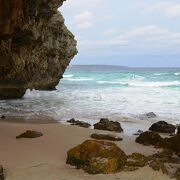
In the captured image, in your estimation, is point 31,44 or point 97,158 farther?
point 31,44

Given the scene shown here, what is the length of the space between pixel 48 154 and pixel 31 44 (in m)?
10.1

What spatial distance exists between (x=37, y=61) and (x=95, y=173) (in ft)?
46.7

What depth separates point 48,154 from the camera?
793 cm

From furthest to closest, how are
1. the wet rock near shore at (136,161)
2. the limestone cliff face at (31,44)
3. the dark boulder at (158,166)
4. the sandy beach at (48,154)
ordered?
1. the limestone cliff face at (31,44)
2. the wet rock near shore at (136,161)
3. the dark boulder at (158,166)
4. the sandy beach at (48,154)

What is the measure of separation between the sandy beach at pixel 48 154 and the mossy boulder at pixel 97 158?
0.15 m

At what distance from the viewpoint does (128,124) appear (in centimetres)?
1378

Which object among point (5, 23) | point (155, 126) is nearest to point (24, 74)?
point (5, 23)

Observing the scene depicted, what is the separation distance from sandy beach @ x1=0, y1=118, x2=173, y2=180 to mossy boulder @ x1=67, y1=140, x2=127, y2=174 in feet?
0.48

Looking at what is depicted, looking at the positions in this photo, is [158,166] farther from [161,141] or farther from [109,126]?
[109,126]

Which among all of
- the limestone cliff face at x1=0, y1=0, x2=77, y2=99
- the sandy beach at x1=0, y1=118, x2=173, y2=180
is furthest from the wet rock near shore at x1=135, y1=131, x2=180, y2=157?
the limestone cliff face at x1=0, y1=0, x2=77, y2=99

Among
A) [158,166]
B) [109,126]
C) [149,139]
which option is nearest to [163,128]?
[109,126]

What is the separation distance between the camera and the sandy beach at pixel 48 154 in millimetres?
6255

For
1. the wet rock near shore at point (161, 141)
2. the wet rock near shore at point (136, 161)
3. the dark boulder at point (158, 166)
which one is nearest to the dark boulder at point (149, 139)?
the wet rock near shore at point (161, 141)

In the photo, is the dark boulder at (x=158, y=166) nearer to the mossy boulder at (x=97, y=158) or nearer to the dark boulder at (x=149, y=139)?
the mossy boulder at (x=97, y=158)
